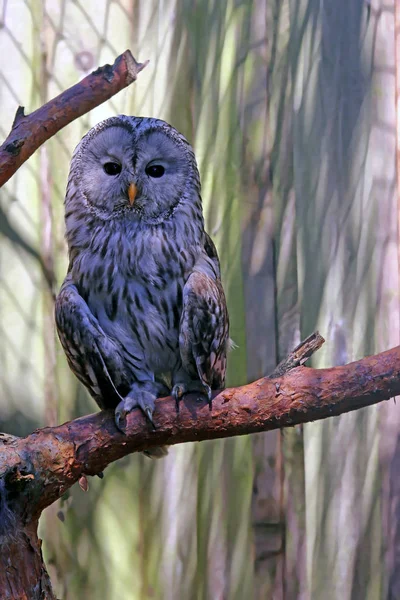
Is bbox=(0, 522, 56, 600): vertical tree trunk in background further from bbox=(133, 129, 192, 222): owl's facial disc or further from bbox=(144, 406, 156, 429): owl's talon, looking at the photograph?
bbox=(133, 129, 192, 222): owl's facial disc

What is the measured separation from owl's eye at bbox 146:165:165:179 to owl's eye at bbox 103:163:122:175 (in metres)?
0.08

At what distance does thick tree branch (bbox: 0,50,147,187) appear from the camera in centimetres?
173

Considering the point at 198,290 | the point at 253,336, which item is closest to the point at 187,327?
the point at 198,290

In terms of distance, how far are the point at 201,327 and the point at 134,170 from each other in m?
0.48

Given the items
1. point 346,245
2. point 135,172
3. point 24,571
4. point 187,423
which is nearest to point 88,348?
point 187,423

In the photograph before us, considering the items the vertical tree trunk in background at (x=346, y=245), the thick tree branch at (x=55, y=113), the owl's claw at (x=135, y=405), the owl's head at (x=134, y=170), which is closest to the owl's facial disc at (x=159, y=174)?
the owl's head at (x=134, y=170)

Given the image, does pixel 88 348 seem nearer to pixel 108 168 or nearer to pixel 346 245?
pixel 108 168

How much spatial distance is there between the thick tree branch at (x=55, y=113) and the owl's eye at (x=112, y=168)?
219mm

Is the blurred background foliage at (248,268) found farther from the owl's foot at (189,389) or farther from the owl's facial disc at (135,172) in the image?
the owl's foot at (189,389)

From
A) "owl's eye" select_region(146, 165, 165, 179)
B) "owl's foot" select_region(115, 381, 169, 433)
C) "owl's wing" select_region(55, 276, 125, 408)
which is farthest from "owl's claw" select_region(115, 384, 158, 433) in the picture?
"owl's eye" select_region(146, 165, 165, 179)

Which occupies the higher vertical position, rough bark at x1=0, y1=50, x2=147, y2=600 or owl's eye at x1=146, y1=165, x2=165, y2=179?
owl's eye at x1=146, y1=165, x2=165, y2=179

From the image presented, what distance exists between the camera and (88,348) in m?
1.86

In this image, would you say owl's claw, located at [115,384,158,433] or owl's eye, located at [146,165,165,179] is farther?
owl's eye, located at [146,165,165,179]

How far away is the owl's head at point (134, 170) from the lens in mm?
1969
